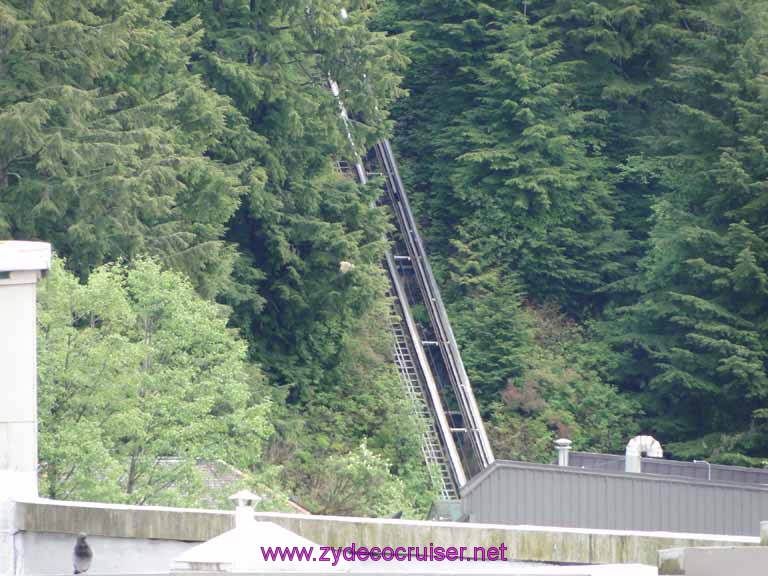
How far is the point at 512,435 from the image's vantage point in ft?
114

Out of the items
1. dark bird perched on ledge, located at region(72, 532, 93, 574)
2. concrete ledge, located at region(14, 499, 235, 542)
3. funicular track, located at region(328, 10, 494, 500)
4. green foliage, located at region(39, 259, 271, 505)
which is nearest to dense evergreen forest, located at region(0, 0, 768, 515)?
green foliage, located at region(39, 259, 271, 505)

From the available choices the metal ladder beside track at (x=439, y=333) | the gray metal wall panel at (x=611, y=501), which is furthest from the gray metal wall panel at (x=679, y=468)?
the metal ladder beside track at (x=439, y=333)

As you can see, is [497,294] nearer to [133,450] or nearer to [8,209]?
[8,209]

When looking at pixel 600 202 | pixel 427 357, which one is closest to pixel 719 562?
pixel 427 357

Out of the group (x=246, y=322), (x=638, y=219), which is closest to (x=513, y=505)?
(x=246, y=322)

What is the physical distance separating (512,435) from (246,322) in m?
7.63

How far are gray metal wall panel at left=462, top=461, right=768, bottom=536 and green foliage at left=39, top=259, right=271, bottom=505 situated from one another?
12.3 ft

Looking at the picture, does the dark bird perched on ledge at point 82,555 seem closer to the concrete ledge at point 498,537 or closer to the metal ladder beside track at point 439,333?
the concrete ledge at point 498,537

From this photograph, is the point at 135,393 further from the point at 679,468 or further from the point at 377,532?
the point at 377,532

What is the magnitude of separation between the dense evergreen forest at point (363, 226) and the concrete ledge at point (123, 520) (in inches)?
317

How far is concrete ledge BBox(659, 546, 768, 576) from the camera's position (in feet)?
22.1

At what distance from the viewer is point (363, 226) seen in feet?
107

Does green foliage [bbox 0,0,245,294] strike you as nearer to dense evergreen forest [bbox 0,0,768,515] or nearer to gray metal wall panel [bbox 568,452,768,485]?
dense evergreen forest [bbox 0,0,768,515]

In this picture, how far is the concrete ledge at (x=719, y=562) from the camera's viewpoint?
6.74 metres
